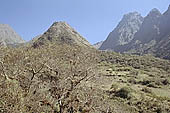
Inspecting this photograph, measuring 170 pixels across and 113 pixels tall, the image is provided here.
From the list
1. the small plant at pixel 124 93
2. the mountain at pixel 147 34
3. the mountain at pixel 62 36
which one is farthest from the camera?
the mountain at pixel 147 34

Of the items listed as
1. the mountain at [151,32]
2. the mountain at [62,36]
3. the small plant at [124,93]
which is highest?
the mountain at [151,32]

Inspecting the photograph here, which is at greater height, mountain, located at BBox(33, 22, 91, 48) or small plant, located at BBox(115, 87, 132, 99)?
mountain, located at BBox(33, 22, 91, 48)

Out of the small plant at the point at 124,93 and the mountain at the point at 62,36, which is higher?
the mountain at the point at 62,36

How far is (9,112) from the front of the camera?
768 cm

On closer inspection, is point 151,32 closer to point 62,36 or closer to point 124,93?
point 62,36

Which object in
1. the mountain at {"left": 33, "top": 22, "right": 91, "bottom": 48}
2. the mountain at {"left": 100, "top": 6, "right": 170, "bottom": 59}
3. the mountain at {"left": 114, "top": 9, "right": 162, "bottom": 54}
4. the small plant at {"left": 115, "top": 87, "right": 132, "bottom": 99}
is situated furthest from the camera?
the mountain at {"left": 114, "top": 9, "right": 162, "bottom": 54}

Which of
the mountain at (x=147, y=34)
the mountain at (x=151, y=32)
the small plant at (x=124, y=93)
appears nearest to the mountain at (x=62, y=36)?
the small plant at (x=124, y=93)

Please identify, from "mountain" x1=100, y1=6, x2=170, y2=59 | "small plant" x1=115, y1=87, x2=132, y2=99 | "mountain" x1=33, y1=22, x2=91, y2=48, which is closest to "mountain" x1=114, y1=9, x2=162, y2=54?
"mountain" x1=100, y1=6, x2=170, y2=59

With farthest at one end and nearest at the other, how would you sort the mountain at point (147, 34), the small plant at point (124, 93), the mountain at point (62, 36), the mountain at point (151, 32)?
the mountain at point (147, 34)
the mountain at point (151, 32)
the mountain at point (62, 36)
the small plant at point (124, 93)

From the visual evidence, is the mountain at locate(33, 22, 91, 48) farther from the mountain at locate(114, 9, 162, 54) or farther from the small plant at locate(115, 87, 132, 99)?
the mountain at locate(114, 9, 162, 54)

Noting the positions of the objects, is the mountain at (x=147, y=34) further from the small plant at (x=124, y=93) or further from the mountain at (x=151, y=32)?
the small plant at (x=124, y=93)

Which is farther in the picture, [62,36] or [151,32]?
[151,32]

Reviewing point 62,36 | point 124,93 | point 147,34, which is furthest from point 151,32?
point 124,93

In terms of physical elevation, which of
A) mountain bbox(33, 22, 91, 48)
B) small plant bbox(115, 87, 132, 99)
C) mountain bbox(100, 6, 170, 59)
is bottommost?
small plant bbox(115, 87, 132, 99)
